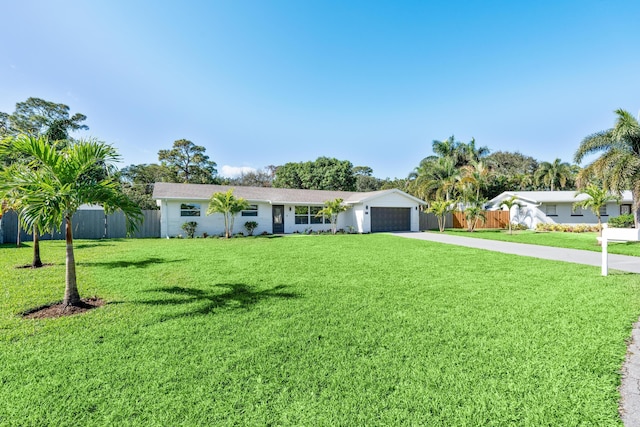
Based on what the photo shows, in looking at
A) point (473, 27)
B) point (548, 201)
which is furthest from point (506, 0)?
point (548, 201)

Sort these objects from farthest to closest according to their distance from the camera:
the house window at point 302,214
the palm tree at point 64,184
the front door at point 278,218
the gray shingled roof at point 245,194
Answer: the house window at point 302,214 < the front door at point 278,218 < the gray shingled roof at point 245,194 < the palm tree at point 64,184

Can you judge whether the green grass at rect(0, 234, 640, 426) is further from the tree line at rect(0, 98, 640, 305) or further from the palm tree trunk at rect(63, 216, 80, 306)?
the tree line at rect(0, 98, 640, 305)

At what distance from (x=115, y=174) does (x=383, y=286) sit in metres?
5.76

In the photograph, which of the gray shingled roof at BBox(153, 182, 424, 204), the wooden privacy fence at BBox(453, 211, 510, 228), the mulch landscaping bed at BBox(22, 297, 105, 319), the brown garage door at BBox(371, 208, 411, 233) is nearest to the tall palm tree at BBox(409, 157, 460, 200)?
the wooden privacy fence at BBox(453, 211, 510, 228)

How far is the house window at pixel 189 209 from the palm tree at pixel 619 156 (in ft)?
76.6

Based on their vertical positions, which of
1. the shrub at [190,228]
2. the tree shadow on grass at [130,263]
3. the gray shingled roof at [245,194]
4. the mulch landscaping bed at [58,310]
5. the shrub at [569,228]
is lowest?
the mulch landscaping bed at [58,310]

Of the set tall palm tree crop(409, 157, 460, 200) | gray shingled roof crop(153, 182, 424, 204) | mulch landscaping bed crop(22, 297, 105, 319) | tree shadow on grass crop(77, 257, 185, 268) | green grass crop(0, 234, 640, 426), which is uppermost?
tall palm tree crop(409, 157, 460, 200)

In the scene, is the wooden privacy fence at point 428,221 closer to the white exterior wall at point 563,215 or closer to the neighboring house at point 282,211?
the neighboring house at point 282,211

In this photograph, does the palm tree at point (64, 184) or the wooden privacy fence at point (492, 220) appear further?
the wooden privacy fence at point (492, 220)

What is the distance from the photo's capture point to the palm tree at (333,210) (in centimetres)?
1983

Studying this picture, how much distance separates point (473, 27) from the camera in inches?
486

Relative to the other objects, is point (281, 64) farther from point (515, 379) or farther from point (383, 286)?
point (515, 379)

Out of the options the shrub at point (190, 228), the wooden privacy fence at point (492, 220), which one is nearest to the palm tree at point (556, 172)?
the wooden privacy fence at point (492, 220)

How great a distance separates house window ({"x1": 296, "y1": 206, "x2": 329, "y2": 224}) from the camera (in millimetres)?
21422
